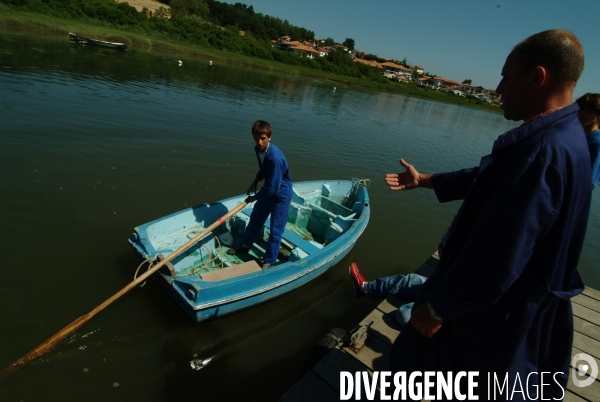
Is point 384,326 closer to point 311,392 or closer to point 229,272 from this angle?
point 311,392

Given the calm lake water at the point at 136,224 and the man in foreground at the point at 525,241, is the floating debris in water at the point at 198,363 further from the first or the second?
the man in foreground at the point at 525,241

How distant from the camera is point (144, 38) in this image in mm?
42281

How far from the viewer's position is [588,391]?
3.28m

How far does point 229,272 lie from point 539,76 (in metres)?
4.13

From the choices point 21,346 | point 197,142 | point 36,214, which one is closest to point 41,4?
point 197,142

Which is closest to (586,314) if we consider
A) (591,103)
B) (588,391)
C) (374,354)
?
(588,391)

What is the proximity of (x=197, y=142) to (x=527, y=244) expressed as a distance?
11647 millimetres

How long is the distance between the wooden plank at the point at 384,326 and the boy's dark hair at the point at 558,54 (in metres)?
3.02

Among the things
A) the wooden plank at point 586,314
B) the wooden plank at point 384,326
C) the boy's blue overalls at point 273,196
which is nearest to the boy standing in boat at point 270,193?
the boy's blue overalls at point 273,196

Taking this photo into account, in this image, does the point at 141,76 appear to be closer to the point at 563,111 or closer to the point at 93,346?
the point at 93,346

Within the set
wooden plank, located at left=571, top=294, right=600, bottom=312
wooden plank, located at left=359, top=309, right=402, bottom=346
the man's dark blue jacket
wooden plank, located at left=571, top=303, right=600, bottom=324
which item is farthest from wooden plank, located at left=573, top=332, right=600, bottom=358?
the man's dark blue jacket

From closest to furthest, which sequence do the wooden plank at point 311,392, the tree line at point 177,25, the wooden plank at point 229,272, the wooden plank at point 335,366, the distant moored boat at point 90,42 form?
the wooden plank at point 311,392 < the wooden plank at point 335,366 < the wooden plank at point 229,272 < the distant moored boat at point 90,42 < the tree line at point 177,25

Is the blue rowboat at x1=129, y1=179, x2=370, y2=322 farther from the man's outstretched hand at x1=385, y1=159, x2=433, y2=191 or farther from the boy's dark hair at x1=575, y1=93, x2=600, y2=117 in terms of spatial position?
the boy's dark hair at x1=575, y1=93, x2=600, y2=117

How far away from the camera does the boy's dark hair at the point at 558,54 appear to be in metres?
1.44
